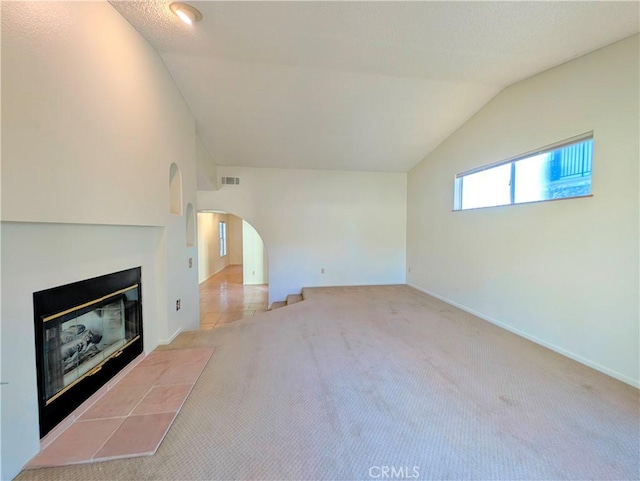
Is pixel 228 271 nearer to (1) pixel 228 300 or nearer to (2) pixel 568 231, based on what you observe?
(1) pixel 228 300

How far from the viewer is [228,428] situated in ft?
5.16

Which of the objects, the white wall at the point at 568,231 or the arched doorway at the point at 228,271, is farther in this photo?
the arched doorway at the point at 228,271

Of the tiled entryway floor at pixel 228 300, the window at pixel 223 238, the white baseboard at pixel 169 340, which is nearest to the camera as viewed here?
the white baseboard at pixel 169 340

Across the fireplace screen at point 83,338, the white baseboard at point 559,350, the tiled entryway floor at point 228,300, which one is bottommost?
the tiled entryway floor at point 228,300

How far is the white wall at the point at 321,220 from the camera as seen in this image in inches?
217

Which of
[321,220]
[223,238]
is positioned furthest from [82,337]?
[223,238]

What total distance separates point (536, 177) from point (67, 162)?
4.17 meters

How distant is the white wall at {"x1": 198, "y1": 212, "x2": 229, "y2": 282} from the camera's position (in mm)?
8188

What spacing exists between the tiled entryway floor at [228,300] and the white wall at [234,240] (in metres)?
3.01

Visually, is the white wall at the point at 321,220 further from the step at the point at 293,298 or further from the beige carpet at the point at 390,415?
the beige carpet at the point at 390,415

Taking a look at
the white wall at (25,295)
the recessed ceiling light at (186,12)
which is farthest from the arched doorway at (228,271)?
the recessed ceiling light at (186,12)

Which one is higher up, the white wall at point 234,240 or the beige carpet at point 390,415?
the white wall at point 234,240

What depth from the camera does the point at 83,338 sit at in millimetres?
1906

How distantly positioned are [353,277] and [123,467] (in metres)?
4.94
